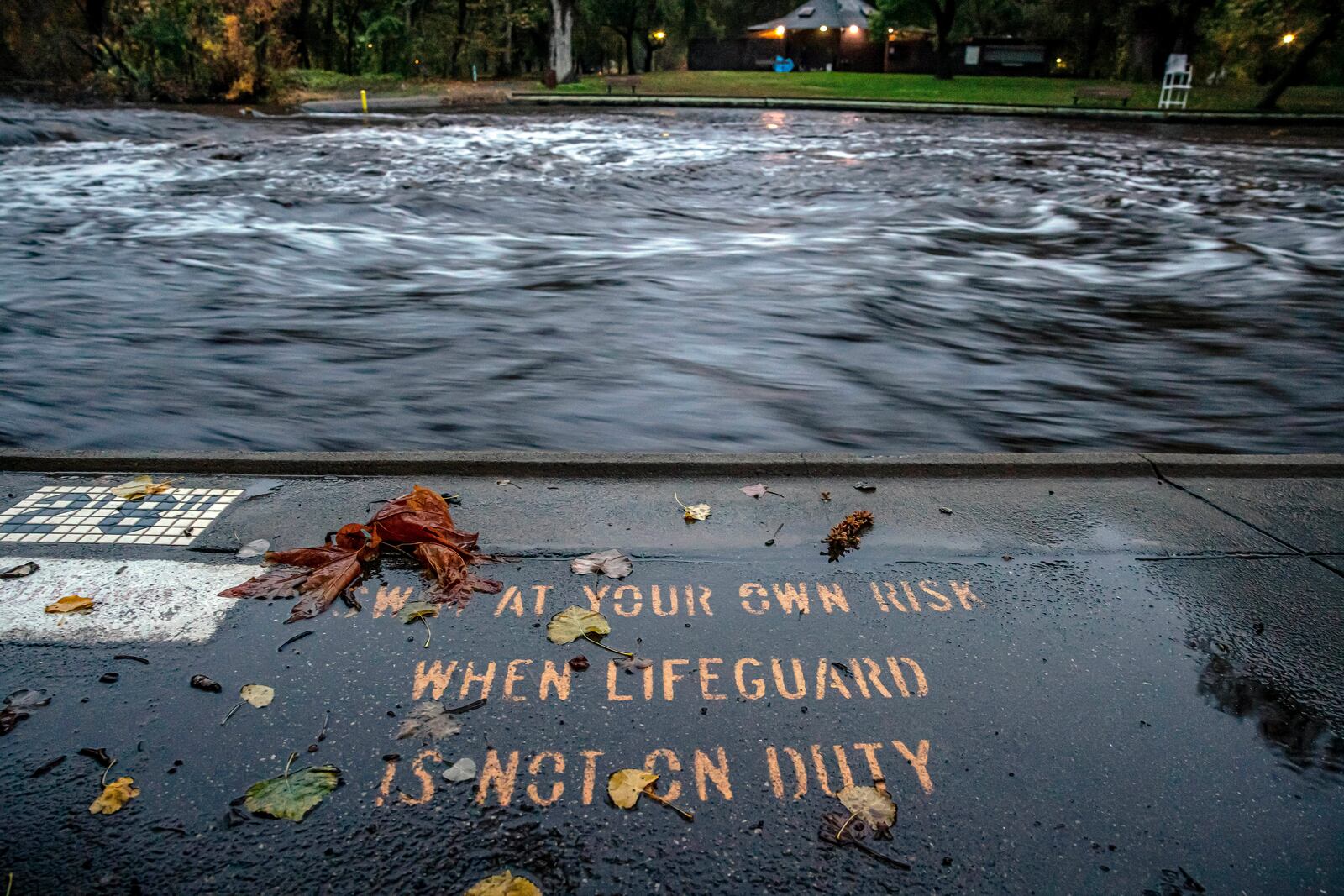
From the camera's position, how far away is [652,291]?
35.4ft

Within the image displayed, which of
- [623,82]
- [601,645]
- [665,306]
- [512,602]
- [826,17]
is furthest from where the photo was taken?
[826,17]

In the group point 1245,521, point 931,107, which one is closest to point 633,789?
point 1245,521

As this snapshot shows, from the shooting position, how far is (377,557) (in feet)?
12.7

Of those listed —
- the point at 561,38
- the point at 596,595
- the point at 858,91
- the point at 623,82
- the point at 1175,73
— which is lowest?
the point at 596,595

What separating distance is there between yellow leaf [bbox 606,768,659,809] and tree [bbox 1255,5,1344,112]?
4243 centimetres

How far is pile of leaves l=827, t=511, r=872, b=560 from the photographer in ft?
13.1

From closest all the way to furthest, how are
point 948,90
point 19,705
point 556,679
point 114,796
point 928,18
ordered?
point 114,796
point 19,705
point 556,679
point 948,90
point 928,18

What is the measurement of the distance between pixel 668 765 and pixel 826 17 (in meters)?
68.6

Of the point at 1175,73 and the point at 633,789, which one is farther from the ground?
the point at 1175,73

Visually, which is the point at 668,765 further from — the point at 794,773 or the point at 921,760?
the point at 921,760

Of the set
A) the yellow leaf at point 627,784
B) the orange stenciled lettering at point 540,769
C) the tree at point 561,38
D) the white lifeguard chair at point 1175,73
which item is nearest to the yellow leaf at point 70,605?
the orange stenciled lettering at point 540,769

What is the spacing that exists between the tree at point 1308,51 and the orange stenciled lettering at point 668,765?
42.3m

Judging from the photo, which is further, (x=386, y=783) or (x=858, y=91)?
(x=858, y=91)

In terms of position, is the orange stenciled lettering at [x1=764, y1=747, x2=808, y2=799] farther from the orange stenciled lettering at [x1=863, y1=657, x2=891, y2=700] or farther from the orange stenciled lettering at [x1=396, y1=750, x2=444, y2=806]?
the orange stenciled lettering at [x1=396, y1=750, x2=444, y2=806]
